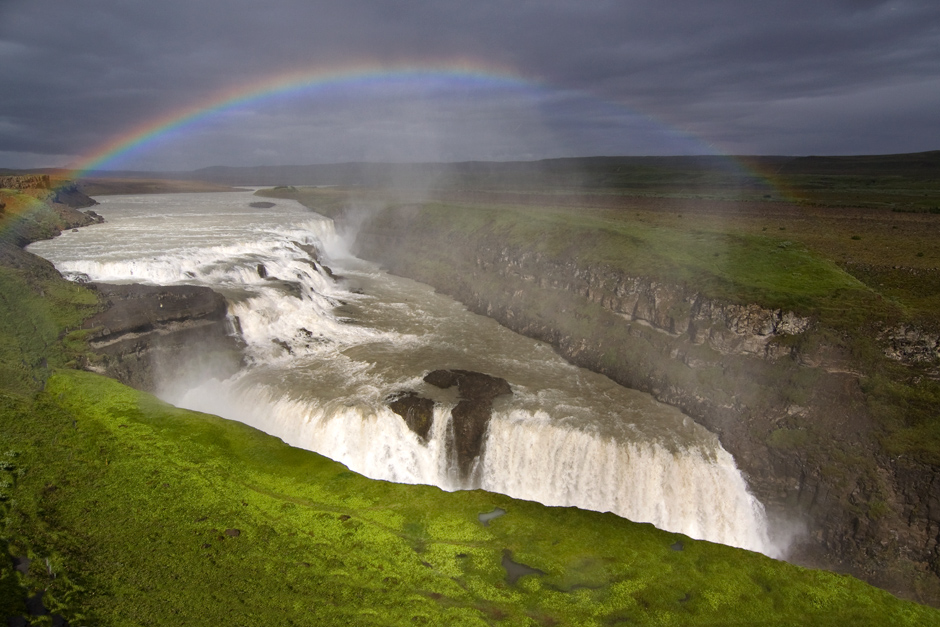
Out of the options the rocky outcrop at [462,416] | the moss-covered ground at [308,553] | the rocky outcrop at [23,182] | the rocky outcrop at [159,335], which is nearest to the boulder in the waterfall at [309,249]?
the rocky outcrop at [159,335]

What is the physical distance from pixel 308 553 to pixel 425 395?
1338 cm

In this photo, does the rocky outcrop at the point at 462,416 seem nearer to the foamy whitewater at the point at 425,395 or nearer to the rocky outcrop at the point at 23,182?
the foamy whitewater at the point at 425,395

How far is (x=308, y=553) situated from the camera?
13.6 m

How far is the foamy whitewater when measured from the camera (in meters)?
22.8

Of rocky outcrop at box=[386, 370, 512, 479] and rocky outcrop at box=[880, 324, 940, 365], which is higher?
rocky outcrop at box=[880, 324, 940, 365]

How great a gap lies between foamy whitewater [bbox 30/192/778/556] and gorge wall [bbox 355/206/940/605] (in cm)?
145

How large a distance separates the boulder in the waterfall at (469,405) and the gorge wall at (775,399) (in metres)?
8.10

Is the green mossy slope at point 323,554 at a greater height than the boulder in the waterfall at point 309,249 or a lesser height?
lesser

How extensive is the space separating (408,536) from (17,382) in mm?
17714

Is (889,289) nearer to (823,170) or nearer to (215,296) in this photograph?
(215,296)

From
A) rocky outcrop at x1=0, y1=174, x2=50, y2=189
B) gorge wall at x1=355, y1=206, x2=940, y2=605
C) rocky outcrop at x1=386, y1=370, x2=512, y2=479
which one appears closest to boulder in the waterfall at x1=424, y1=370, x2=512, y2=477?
rocky outcrop at x1=386, y1=370, x2=512, y2=479

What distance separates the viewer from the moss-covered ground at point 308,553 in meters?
11.8

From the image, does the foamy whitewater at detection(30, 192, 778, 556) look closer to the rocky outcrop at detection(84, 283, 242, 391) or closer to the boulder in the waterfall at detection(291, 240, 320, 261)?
the rocky outcrop at detection(84, 283, 242, 391)

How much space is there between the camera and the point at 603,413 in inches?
1039
